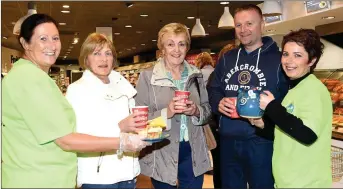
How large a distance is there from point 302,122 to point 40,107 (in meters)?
1.24

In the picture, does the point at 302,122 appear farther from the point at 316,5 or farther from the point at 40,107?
the point at 316,5

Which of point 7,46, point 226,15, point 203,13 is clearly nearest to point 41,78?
point 226,15

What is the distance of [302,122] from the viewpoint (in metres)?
1.92

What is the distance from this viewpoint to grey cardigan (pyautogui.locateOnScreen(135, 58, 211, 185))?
9.21 feet

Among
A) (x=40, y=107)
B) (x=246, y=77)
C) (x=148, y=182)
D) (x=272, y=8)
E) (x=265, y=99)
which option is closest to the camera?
(x=40, y=107)

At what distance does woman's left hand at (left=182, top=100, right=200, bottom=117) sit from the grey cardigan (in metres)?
0.06

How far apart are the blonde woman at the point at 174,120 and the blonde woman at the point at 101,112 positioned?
0.98 ft

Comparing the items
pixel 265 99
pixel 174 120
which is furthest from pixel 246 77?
pixel 265 99

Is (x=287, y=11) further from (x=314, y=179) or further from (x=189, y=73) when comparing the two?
(x=314, y=179)

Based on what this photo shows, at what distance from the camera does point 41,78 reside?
71.2 inches

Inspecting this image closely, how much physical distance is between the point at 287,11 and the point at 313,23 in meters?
0.77

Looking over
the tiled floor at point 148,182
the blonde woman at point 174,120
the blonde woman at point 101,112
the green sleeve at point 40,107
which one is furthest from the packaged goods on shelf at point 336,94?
the green sleeve at point 40,107

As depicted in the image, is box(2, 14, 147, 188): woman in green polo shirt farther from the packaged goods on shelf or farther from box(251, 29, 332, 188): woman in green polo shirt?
the packaged goods on shelf

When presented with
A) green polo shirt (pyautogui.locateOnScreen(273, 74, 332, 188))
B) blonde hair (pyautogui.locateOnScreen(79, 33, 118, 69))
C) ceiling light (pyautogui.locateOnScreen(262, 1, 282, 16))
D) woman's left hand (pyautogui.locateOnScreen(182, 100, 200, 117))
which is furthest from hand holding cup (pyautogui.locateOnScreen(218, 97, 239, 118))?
ceiling light (pyautogui.locateOnScreen(262, 1, 282, 16))
